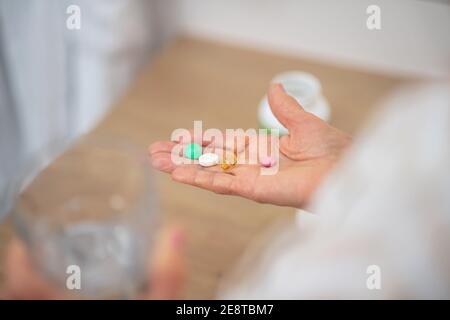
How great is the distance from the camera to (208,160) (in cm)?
47

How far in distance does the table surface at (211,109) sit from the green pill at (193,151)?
12 cm

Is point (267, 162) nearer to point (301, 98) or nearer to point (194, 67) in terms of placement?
point (301, 98)

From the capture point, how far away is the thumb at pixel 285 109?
0.47 m

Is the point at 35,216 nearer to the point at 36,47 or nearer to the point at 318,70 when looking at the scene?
the point at 36,47

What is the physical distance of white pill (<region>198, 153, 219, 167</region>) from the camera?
0.47 m

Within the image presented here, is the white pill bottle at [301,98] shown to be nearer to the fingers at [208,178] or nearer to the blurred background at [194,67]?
the blurred background at [194,67]

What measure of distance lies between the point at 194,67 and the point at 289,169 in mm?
523

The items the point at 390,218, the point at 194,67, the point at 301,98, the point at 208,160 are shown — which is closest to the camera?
the point at 390,218

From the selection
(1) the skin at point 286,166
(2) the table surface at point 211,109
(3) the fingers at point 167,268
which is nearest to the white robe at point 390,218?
(1) the skin at point 286,166

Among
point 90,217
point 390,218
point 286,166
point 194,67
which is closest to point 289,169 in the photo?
point 286,166

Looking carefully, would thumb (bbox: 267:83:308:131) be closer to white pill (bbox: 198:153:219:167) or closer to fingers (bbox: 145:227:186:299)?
white pill (bbox: 198:153:219:167)

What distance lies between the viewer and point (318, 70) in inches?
37.5
